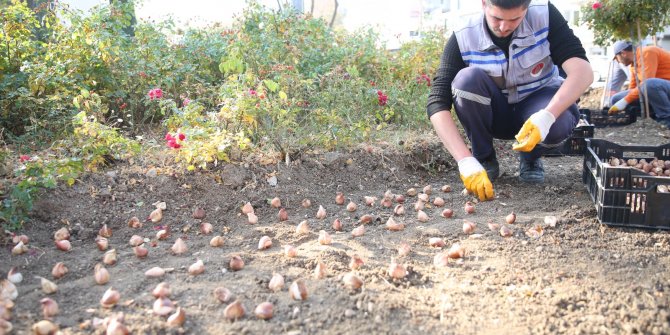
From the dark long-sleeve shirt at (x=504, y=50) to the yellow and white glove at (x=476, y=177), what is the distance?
0.35 meters

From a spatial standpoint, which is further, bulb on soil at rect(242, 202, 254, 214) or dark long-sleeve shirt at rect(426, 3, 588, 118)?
dark long-sleeve shirt at rect(426, 3, 588, 118)

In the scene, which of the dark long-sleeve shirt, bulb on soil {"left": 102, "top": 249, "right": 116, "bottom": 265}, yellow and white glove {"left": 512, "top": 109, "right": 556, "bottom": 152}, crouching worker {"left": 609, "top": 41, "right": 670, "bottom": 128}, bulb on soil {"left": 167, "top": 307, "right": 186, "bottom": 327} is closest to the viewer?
bulb on soil {"left": 167, "top": 307, "right": 186, "bottom": 327}

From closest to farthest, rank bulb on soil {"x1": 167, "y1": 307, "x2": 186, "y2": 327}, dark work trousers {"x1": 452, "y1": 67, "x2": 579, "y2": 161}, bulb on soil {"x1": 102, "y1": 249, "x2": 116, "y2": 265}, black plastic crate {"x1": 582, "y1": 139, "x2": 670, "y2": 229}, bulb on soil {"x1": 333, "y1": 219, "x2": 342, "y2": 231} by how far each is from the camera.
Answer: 1. bulb on soil {"x1": 167, "y1": 307, "x2": 186, "y2": 327}
2. bulb on soil {"x1": 102, "y1": 249, "x2": 116, "y2": 265}
3. black plastic crate {"x1": 582, "y1": 139, "x2": 670, "y2": 229}
4. bulb on soil {"x1": 333, "y1": 219, "x2": 342, "y2": 231}
5. dark work trousers {"x1": 452, "y1": 67, "x2": 579, "y2": 161}

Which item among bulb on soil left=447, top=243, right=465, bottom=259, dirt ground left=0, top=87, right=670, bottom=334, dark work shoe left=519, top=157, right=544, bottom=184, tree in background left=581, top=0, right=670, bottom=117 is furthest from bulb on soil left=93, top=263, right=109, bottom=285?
tree in background left=581, top=0, right=670, bottom=117

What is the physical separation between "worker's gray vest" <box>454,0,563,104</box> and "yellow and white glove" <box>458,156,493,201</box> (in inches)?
21.7

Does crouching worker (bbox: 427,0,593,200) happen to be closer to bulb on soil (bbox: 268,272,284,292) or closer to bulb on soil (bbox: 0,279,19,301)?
bulb on soil (bbox: 268,272,284,292)

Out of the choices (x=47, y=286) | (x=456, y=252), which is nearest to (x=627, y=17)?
(x=456, y=252)

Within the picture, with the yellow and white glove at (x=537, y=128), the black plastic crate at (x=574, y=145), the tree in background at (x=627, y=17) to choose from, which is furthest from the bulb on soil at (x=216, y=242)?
the tree in background at (x=627, y=17)

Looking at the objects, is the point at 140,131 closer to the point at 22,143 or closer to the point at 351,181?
the point at 22,143

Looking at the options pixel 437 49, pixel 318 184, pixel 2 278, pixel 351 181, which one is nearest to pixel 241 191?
pixel 318 184

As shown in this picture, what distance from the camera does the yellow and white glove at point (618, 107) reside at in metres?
5.96

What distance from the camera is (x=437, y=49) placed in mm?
5395

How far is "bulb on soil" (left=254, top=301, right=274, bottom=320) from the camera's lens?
1611 mm

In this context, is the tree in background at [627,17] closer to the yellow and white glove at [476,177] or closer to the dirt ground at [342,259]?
the dirt ground at [342,259]
